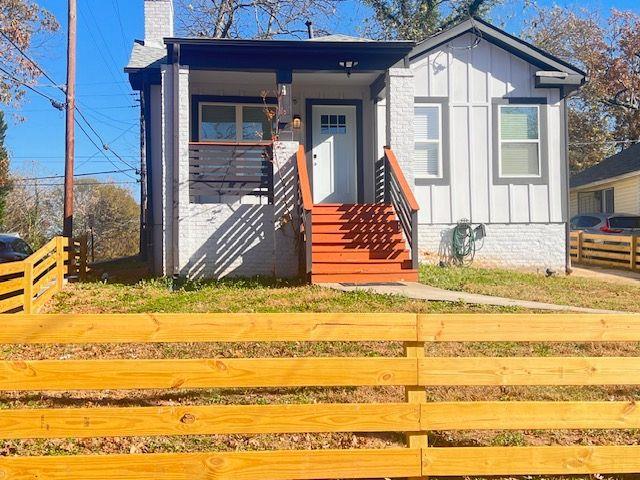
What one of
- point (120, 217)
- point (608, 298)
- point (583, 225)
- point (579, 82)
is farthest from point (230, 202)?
point (120, 217)

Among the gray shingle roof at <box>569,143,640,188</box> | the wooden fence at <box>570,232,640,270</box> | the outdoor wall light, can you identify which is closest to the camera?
the outdoor wall light

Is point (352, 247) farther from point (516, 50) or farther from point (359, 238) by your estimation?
point (516, 50)

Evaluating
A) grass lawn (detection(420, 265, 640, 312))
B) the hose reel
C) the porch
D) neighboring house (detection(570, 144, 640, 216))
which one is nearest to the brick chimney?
the porch

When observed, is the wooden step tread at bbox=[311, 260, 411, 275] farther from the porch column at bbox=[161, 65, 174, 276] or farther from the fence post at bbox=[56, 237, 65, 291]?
the fence post at bbox=[56, 237, 65, 291]

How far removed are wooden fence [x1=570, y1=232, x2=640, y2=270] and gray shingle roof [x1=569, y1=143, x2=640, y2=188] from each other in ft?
17.6

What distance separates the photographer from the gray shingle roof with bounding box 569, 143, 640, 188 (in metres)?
22.2

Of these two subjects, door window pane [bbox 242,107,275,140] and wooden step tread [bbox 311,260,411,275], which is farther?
door window pane [bbox 242,107,275,140]

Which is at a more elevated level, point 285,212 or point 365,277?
point 285,212

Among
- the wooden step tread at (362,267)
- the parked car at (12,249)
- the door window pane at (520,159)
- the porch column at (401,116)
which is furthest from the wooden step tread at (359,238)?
the parked car at (12,249)

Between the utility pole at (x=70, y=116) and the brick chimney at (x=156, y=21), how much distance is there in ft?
6.04

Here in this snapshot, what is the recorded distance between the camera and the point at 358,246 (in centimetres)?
1031

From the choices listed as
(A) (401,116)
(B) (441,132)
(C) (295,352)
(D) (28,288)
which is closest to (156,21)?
(A) (401,116)

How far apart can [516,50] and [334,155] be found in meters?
4.84

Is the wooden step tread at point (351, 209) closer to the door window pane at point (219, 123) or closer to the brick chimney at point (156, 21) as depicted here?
the door window pane at point (219, 123)
